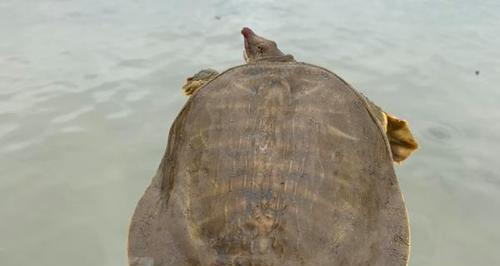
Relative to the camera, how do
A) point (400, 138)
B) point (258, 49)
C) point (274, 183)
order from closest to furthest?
point (274, 183) → point (400, 138) → point (258, 49)

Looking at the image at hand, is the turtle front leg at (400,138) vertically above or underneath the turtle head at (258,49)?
underneath

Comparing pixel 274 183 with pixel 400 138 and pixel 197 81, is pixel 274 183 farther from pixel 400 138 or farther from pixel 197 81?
pixel 197 81

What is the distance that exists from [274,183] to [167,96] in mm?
4239

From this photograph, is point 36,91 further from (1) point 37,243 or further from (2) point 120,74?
(1) point 37,243

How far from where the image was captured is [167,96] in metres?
6.08

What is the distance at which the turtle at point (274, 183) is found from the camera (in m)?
1.96

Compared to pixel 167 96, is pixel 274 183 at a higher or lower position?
higher

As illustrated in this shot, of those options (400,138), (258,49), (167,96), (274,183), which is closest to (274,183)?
(274,183)

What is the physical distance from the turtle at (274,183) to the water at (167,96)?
6.14 feet

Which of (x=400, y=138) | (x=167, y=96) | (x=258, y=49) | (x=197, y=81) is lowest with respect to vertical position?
(x=167, y=96)

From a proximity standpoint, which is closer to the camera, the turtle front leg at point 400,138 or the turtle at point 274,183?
the turtle at point 274,183

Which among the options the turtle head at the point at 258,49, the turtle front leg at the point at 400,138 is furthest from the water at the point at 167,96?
the turtle head at the point at 258,49

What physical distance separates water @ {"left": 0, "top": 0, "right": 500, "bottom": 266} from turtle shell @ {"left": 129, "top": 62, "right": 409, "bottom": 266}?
1.88 m

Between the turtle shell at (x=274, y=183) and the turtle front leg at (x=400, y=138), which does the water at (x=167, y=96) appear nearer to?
the turtle front leg at (x=400, y=138)
